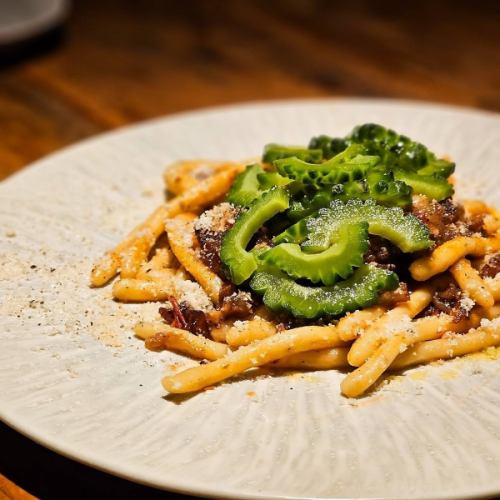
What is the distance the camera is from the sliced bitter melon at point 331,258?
3.39 metres

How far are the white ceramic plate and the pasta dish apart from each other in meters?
0.10

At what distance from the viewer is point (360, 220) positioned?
3520 millimetres

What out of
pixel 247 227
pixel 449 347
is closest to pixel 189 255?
pixel 247 227

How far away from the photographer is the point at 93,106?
22.6 feet

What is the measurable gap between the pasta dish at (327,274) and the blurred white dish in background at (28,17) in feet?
14.1

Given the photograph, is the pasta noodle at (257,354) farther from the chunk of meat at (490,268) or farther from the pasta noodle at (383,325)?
the chunk of meat at (490,268)

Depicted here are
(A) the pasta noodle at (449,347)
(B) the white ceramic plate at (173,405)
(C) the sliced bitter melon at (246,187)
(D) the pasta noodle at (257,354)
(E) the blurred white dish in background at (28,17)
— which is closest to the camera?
(B) the white ceramic plate at (173,405)

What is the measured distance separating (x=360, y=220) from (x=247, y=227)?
0.54 m

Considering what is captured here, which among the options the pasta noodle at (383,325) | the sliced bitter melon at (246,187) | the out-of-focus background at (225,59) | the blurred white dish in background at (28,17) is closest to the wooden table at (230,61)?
the out-of-focus background at (225,59)

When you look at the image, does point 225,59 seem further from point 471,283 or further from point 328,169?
point 471,283

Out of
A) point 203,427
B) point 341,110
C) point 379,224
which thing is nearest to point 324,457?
point 203,427

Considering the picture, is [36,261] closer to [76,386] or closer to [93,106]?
[76,386]

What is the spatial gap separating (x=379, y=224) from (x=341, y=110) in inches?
90.1

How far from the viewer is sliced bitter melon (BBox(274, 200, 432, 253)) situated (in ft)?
11.5
